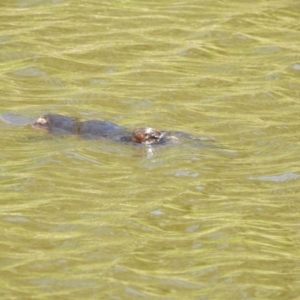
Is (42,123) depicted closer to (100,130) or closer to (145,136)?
(100,130)

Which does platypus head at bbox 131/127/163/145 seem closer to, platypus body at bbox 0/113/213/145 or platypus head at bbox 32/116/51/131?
platypus body at bbox 0/113/213/145

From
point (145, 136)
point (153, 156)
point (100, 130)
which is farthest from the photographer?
point (100, 130)

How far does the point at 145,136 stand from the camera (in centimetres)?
737

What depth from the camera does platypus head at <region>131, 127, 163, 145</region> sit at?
7359 millimetres

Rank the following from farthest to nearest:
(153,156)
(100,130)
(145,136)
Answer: (100,130) < (145,136) < (153,156)

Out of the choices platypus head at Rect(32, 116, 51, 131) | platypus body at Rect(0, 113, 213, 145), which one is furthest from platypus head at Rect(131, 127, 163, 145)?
platypus head at Rect(32, 116, 51, 131)

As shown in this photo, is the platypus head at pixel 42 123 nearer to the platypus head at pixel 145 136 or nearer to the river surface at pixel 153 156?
the river surface at pixel 153 156

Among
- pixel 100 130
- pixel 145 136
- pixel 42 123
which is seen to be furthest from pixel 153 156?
pixel 42 123

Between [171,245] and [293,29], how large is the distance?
190 inches

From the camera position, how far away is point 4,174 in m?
6.80

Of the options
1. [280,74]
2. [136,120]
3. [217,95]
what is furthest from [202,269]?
[280,74]

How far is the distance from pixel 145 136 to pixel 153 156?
20 cm

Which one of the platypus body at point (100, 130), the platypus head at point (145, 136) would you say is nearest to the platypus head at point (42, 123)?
the platypus body at point (100, 130)

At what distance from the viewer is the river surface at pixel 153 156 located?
18.1ft
